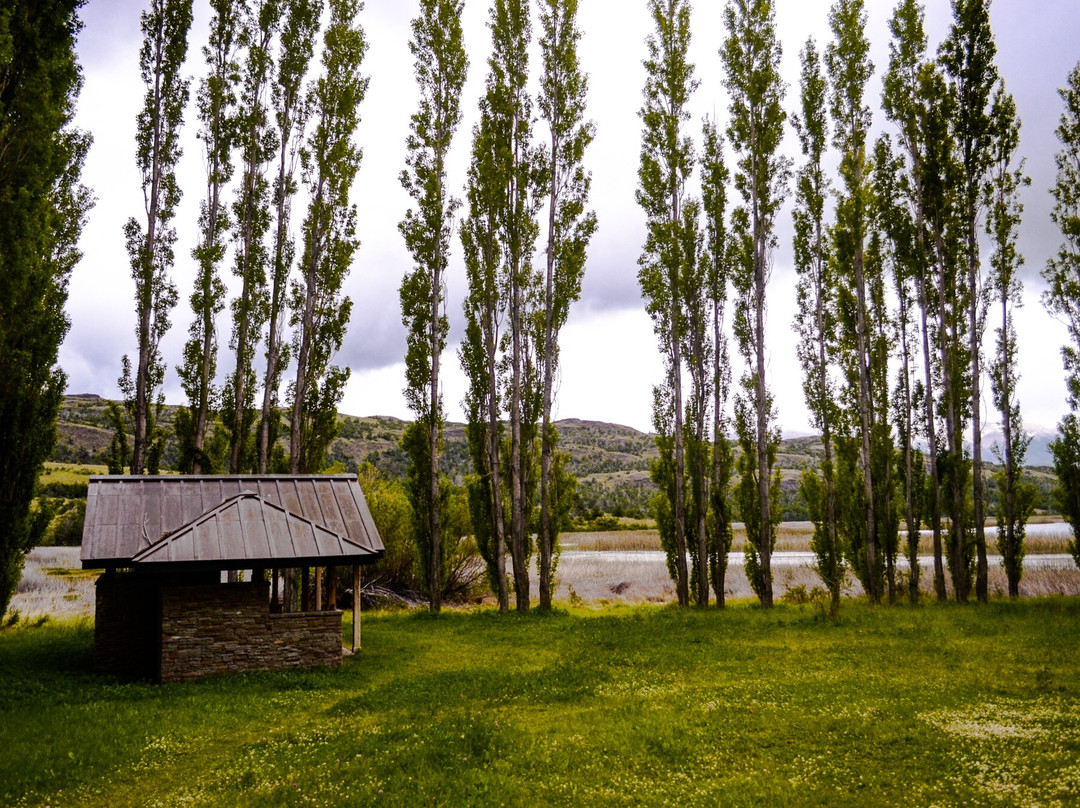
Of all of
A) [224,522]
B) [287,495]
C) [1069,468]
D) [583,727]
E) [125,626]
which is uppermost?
[1069,468]

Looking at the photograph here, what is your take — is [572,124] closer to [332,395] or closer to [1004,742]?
[332,395]

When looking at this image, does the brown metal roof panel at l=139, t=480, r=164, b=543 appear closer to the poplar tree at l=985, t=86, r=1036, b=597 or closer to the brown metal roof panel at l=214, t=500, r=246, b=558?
the brown metal roof panel at l=214, t=500, r=246, b=558

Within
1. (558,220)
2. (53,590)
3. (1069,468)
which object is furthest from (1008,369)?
(53,590)

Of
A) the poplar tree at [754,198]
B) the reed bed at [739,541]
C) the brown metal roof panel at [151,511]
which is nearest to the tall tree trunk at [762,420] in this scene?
the poplar tree at [754,198]

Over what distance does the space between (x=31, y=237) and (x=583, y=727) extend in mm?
12412

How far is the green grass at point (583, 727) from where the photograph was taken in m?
6.70

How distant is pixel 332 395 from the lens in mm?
20984

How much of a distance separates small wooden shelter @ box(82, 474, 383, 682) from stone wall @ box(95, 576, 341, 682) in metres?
0.02

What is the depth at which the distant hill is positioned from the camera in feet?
268

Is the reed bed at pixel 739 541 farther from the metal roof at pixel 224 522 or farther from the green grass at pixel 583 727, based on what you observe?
the metal roof at pixel 224 522

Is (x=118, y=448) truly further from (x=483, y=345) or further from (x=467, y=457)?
(x=467, y=457)

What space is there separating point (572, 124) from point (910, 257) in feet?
43.9

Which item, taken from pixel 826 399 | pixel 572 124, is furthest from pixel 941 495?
pixel 572 124

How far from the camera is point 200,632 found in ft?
40.1
